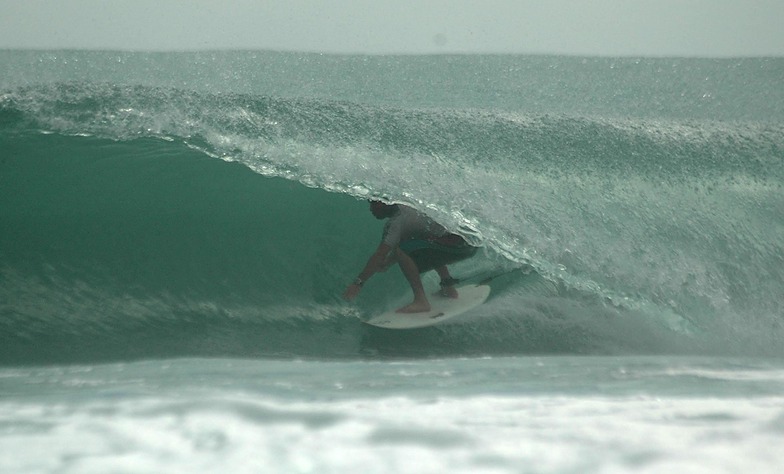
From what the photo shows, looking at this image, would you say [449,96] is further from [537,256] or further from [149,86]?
[149,86]

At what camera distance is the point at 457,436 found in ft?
1.94

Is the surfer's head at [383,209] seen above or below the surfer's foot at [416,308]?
above

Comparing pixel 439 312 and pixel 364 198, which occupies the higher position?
pixel 364 198

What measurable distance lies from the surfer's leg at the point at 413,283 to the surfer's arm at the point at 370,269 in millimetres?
32

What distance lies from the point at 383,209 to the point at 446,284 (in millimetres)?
212

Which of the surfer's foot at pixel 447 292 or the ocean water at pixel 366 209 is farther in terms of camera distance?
the surfer's foot at pixel 447 292

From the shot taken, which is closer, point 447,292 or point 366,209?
point 447,292

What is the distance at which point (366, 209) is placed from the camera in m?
1.77

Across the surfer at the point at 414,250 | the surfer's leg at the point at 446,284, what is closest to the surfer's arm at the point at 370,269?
the surfer at the point at 414,250

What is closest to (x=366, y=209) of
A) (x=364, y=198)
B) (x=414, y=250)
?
(x=364, y=198)

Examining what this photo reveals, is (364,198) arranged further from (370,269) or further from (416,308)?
(416,308)

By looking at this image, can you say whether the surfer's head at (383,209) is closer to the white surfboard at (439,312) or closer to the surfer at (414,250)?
the surfer at (414,250)

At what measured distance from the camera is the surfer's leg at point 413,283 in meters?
1.55

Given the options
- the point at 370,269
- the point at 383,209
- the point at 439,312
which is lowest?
the point at 439,312
